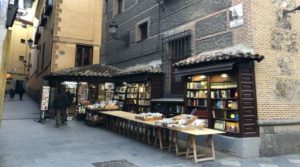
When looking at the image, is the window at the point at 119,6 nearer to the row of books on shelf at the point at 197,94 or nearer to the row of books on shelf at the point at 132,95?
the row of books on shelf at the point at 132,95

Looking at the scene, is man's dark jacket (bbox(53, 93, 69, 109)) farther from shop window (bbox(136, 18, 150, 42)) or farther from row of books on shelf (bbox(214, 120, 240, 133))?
row of books on shelf (bbox(214, 120, 240, 133))

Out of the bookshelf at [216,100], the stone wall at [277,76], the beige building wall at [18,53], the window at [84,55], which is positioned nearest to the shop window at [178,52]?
the bookshelf at [216,100]

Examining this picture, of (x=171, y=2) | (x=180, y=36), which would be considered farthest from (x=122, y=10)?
(x=180, y=36)

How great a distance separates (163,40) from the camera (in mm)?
11938

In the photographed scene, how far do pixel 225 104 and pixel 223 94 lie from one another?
1.04 feet

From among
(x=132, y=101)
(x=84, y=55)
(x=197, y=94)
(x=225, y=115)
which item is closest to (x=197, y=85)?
(x=197, y=94)

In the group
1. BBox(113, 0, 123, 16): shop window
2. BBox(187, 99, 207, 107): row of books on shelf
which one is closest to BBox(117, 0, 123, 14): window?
BBox(113, 0, 123, 16): shop window

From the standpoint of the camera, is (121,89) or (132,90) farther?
(121,89)

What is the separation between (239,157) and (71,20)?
14544 millimetres

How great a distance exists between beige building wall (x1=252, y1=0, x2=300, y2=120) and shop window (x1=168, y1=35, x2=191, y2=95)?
9.59 ft

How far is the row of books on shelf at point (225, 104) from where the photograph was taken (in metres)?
7.83

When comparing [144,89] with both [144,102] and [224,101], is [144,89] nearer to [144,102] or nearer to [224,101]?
[144,102]

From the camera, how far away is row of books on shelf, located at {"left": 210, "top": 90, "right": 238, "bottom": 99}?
795cm

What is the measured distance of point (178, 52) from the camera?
11.1 metres
